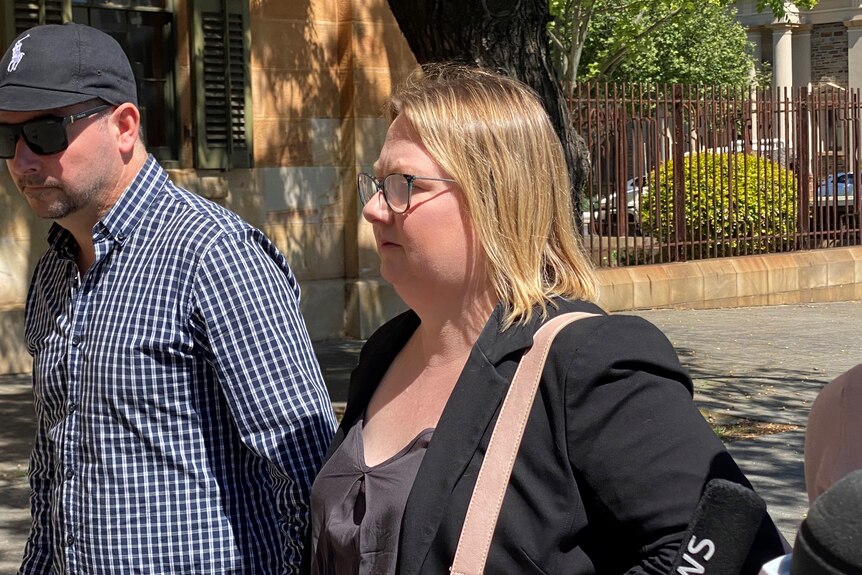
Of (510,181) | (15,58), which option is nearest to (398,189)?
(510,181)

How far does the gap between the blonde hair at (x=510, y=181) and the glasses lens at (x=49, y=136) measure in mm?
751

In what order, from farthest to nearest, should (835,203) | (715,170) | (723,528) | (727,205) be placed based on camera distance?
(835,203) < (727,205) < (715,170) < (723,528)

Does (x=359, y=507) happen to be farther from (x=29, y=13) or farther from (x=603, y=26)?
(x=603, y=26)

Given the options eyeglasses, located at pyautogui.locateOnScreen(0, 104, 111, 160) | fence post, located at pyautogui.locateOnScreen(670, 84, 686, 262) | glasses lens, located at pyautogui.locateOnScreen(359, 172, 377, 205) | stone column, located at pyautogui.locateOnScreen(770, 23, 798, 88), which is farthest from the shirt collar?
stone column, located at pyautogui.locateOnScreen(770, 23, 798, 88)

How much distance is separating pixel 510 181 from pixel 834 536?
128cm

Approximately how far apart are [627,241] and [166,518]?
12257mm

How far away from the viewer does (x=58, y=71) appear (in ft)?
8.14

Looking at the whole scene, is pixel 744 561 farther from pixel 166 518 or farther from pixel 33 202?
pixel 33 202

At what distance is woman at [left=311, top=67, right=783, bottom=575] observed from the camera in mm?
1778

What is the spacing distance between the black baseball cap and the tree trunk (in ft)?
14.4

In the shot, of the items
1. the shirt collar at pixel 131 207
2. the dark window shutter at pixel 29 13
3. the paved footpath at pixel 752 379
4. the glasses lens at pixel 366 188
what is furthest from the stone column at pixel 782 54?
the glasses lens at pixel 366 188

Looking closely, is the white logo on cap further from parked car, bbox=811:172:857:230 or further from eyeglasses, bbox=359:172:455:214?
parked car, bbox=811:172:857:230

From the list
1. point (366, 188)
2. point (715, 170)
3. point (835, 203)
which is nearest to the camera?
point (366, 188)

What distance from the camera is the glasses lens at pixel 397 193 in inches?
81.6
